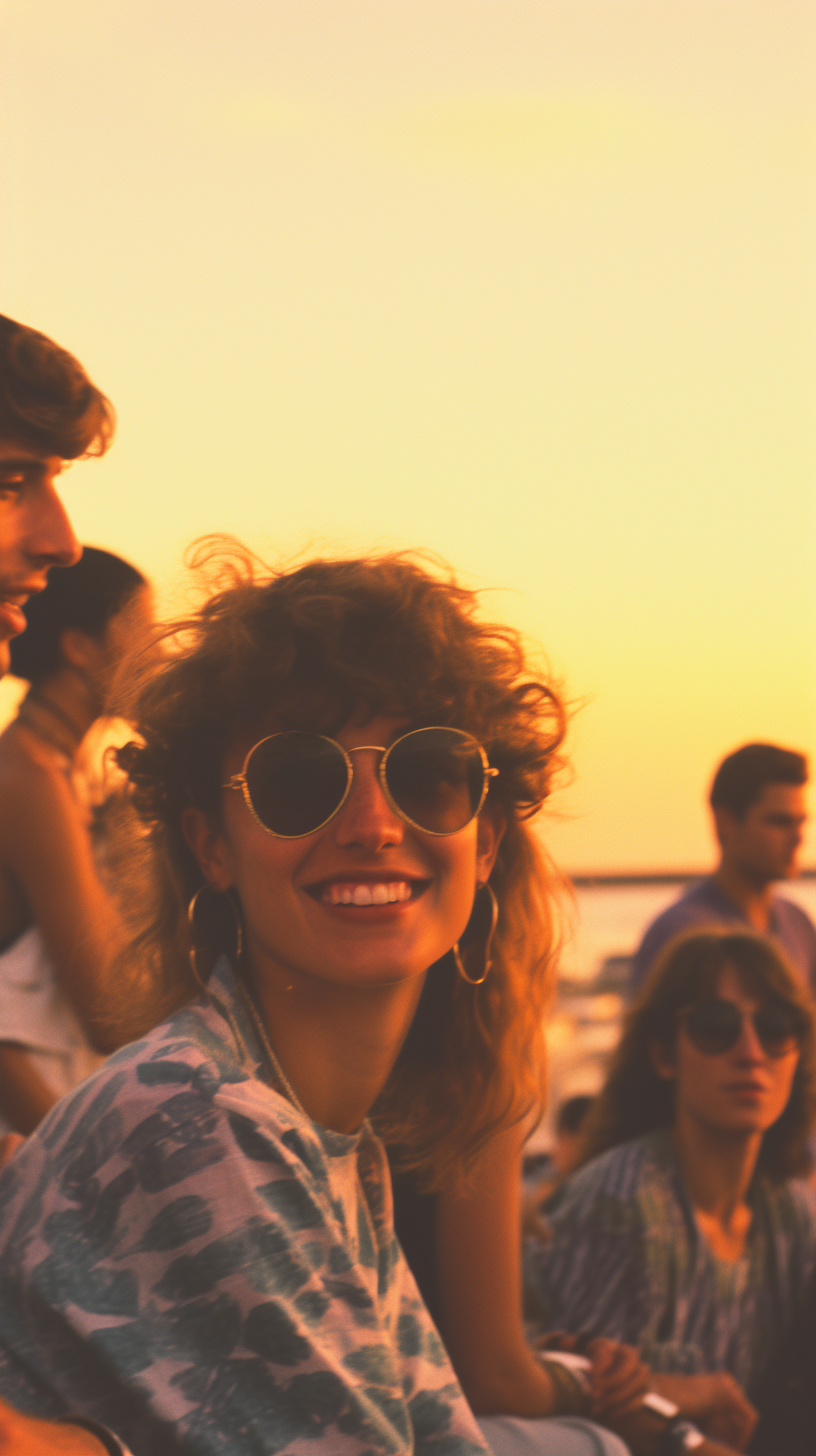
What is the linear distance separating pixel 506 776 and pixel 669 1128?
66.7 inches

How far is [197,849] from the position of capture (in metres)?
1.72

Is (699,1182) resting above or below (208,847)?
below

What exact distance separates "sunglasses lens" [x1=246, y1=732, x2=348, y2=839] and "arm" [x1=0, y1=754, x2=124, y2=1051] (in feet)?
3.22

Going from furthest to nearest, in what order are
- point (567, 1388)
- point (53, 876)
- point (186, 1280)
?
1. point (53, 876)
2. point (567, 1388)
3. point (186, 1280)

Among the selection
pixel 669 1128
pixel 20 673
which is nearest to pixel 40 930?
pixel 20 673

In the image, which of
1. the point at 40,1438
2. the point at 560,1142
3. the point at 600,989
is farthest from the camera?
the point at 600,989

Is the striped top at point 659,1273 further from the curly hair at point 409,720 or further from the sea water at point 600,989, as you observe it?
the sea water at point 600,989

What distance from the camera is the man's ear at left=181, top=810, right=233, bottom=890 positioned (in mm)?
1688

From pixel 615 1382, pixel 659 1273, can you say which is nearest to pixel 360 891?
pixel 615 1382

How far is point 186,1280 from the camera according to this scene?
1.28 metres

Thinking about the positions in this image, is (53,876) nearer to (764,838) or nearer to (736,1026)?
(736,1026)

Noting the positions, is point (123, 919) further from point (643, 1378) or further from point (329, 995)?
point (643, 1378)

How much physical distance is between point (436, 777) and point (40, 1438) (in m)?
0.74

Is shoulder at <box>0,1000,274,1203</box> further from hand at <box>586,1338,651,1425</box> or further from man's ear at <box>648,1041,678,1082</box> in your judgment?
man's ear at <box>648,1041,678,1082</box>
